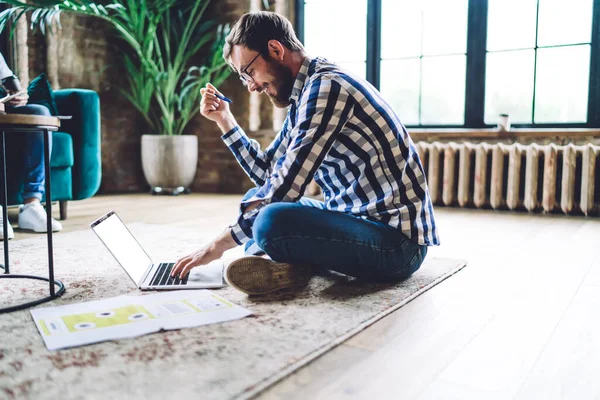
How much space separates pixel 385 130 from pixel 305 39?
133 inches

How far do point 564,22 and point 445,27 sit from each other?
2.56 feet

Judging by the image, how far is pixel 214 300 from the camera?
139 cm

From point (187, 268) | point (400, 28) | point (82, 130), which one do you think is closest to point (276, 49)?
point (187, 268)

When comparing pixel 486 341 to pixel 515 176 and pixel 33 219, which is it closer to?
pixel 33 219

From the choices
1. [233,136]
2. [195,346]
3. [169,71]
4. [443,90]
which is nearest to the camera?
[195,346]

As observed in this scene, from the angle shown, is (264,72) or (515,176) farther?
(515,176)

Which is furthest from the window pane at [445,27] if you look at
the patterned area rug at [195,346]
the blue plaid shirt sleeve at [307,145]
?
the blue plaid shirt sleeve at [307,145]

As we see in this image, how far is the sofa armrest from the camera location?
9.72ft

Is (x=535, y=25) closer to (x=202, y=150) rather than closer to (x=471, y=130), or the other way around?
(x=471, y=130)

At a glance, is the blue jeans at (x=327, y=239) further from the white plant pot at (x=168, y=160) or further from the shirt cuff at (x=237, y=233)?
the white plant pot at (x=168, y=160)

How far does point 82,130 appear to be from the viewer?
2979 millimetres

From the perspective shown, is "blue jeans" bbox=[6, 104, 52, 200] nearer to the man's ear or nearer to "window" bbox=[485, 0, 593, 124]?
the man's ear

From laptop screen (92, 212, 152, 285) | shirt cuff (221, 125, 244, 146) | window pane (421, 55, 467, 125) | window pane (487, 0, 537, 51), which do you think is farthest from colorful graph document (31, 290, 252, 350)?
window pane (487, 0, 537, 51)

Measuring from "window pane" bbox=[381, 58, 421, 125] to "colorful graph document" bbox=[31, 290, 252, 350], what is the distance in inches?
119
